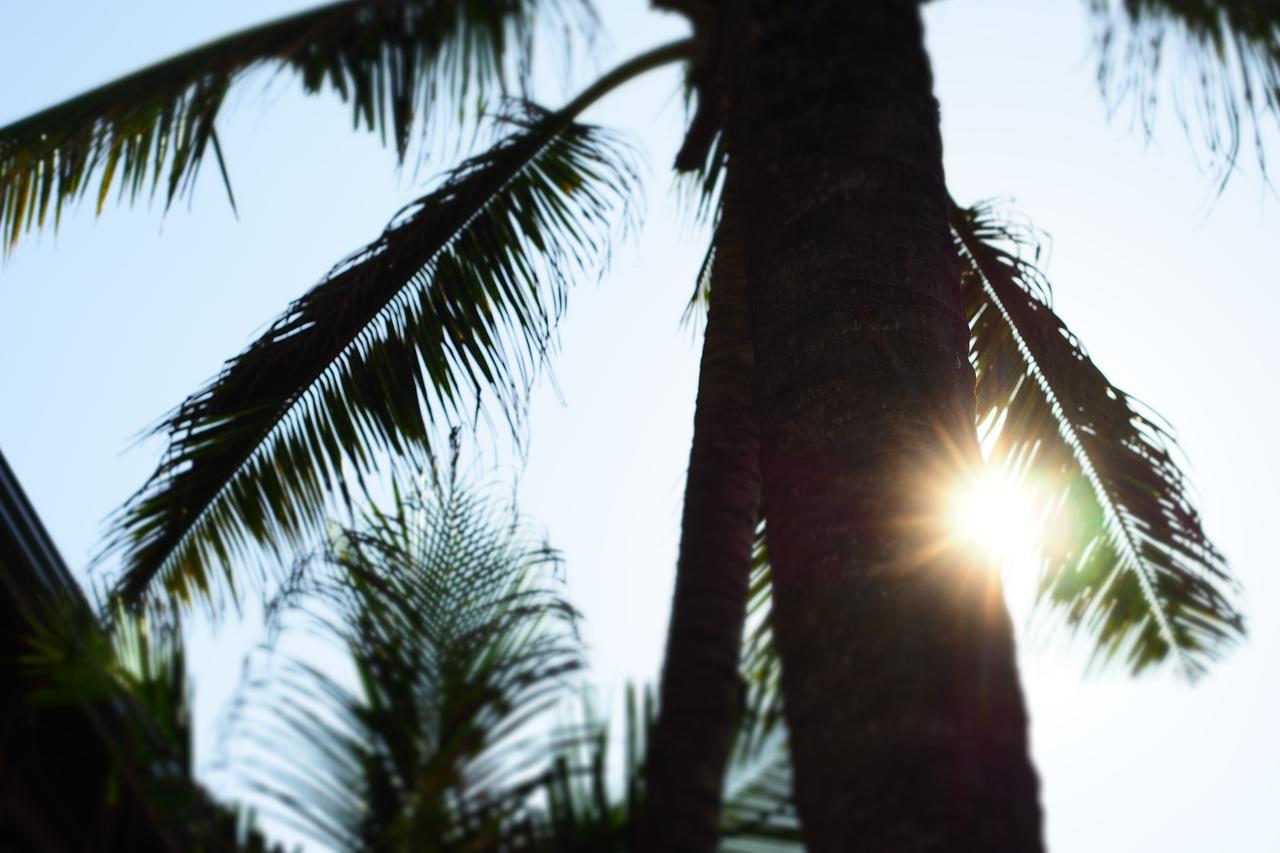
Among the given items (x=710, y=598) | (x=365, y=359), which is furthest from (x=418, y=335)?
(x=710, y=598)

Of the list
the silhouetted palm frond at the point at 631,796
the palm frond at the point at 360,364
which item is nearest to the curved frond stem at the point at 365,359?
the palm frond at the point at 360,364

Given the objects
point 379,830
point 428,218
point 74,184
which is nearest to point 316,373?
point 428,218

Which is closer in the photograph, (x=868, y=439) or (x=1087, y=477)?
(x=868, y=439)

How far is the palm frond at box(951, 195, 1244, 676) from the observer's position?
5.78 meters

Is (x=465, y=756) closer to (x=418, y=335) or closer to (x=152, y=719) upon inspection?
(x=152, y=719)

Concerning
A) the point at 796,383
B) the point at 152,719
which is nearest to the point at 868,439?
the point at 796,383

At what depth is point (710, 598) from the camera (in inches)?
118

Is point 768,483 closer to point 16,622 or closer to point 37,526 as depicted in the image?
point 37,526

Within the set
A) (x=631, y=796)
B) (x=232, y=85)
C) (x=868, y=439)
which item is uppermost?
(x=232, y=85)

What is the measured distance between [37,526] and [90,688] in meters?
2.36

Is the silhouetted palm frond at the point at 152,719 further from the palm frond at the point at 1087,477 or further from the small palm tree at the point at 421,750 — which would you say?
the palm frond at the point at 1087,477

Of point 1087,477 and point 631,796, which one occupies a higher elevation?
point 1087,477

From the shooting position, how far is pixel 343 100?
16.0 ft

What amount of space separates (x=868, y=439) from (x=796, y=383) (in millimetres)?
270
